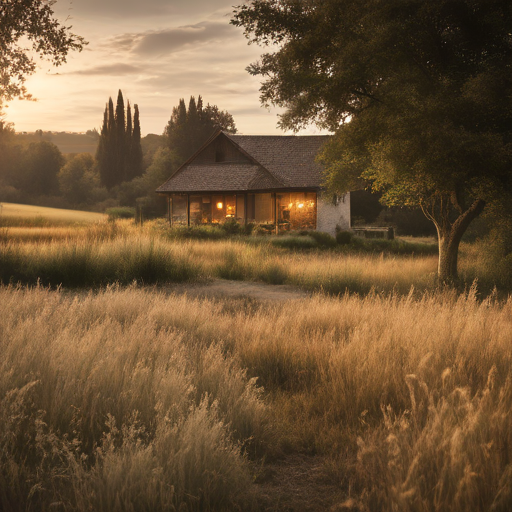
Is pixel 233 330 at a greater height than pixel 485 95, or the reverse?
pixel 485 95

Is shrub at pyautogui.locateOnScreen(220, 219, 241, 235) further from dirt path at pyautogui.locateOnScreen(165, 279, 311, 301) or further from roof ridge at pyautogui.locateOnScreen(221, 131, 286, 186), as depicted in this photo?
dirt path at pyautogui.locateOnScreen(165, 279, 311, 301)

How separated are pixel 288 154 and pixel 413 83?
900 inches

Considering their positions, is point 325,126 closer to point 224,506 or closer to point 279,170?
point 224,506

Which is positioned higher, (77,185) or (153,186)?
(77,185)

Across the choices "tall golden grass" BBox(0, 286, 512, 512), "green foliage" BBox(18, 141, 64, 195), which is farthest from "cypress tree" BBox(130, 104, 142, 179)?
"tall golden grass" BBox(0, 286, 512, 512)

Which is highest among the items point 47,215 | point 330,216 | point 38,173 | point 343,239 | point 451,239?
point 38,173

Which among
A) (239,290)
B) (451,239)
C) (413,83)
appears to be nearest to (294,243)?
(451,239)

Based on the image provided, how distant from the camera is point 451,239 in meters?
13.3

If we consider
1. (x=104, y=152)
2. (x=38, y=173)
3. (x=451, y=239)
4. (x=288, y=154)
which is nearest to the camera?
(x=451, y=239)

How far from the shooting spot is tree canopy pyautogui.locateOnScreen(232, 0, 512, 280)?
1042 cm

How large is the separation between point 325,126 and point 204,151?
2111cm

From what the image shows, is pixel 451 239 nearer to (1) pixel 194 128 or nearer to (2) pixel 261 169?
(2) pixel 261 169

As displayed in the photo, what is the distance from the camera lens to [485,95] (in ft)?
32.6

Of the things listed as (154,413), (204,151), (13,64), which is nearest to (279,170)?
(204,151)
